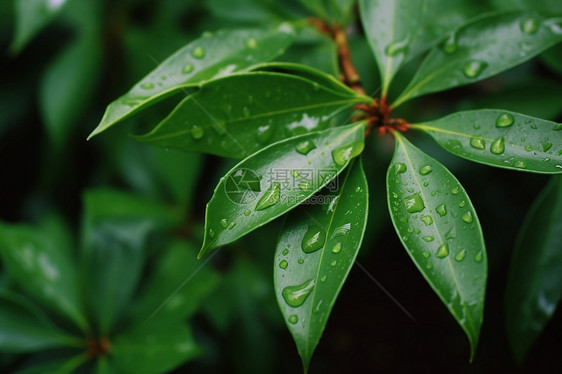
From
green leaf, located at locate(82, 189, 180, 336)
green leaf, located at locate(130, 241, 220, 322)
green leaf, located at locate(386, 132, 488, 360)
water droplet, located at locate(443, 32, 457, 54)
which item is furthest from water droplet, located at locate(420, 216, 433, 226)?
green leaf, located at locate(82, 189, 180, 336)

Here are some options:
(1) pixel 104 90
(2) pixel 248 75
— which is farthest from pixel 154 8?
(2) pixel 248 75

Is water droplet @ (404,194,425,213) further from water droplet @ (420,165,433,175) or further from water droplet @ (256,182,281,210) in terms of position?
water droplet @ (256,182,281,210)

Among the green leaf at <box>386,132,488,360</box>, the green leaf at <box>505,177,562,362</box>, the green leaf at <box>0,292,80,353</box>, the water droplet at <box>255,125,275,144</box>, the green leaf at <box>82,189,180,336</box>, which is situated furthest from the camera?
the green leaf at <box>82,189,180,336</box>

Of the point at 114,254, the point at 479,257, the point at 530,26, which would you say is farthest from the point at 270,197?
the point at 114,254

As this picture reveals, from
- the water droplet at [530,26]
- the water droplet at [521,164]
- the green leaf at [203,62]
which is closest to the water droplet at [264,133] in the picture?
the green leaf at [203,62]

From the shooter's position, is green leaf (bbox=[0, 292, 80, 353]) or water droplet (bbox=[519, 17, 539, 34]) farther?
green leaf (bbox=[0, 292, 80, 353])

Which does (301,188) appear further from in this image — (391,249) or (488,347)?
(488,347)
